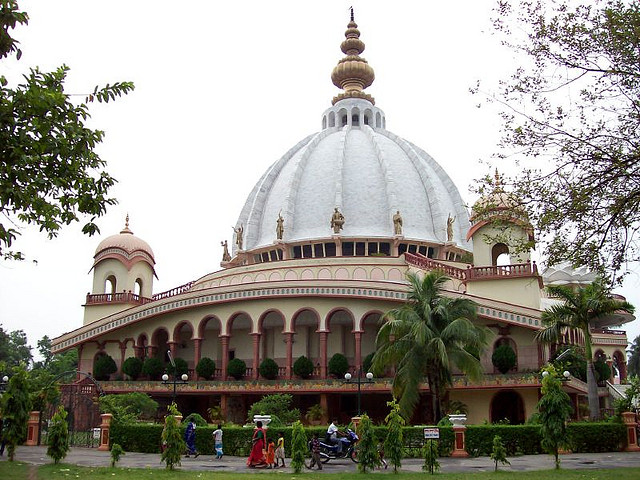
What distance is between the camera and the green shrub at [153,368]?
36562 mm

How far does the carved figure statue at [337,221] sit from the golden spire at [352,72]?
15.3 m

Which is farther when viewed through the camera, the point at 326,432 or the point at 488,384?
the point at 488,384

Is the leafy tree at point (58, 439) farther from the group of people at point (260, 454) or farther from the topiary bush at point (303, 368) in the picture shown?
the topiary bush at point (303, 368)

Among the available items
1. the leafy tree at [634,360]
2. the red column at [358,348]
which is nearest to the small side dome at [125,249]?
the red column at [358,348]

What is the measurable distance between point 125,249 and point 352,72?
71.4 ft

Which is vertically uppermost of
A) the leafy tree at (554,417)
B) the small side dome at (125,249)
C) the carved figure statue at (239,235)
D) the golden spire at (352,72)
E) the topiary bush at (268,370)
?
the golden spire at (352,72)

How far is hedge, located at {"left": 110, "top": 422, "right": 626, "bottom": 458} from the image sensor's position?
22578 mm

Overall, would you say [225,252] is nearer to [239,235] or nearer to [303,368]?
[239,235]

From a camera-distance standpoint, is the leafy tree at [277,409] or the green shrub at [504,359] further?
the green shrub at [504,359]

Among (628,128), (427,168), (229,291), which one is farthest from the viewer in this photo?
(427,168)

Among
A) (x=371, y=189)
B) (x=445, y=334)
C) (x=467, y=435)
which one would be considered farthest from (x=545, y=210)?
(x=371, y=189)

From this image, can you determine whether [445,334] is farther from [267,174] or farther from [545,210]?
[267,174]

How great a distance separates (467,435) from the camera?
891 inches

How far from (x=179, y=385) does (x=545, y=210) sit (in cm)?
2482
